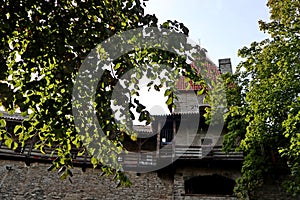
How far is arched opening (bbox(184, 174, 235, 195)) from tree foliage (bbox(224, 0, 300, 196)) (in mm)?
2621

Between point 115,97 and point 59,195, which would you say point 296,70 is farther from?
point 59,195

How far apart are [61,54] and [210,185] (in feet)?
47.6

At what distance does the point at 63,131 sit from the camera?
4.16 meters

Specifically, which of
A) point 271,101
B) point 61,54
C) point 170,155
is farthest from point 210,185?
point 61,54

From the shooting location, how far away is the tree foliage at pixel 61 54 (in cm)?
373

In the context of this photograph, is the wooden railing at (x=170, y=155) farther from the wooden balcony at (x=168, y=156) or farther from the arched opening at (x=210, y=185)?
the arched opening at (x=210, y=185)

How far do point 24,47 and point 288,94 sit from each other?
10087mm

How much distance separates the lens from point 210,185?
16.7m

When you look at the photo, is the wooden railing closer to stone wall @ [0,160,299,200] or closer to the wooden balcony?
the wooden balcony

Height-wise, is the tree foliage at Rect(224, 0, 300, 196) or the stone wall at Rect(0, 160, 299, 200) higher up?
the tree foliage at Rect(224, 0, 300, 196)

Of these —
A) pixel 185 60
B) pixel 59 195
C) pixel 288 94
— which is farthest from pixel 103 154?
pixel 59 195

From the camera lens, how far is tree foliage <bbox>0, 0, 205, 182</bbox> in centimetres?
373

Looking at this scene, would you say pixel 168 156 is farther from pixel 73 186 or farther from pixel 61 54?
pixel 61 54

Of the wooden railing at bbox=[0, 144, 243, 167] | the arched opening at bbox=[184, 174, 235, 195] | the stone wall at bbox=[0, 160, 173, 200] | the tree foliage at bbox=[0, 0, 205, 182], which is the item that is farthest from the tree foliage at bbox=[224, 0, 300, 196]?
the tree foliage at bbox=[0, 0, 205, 182]
